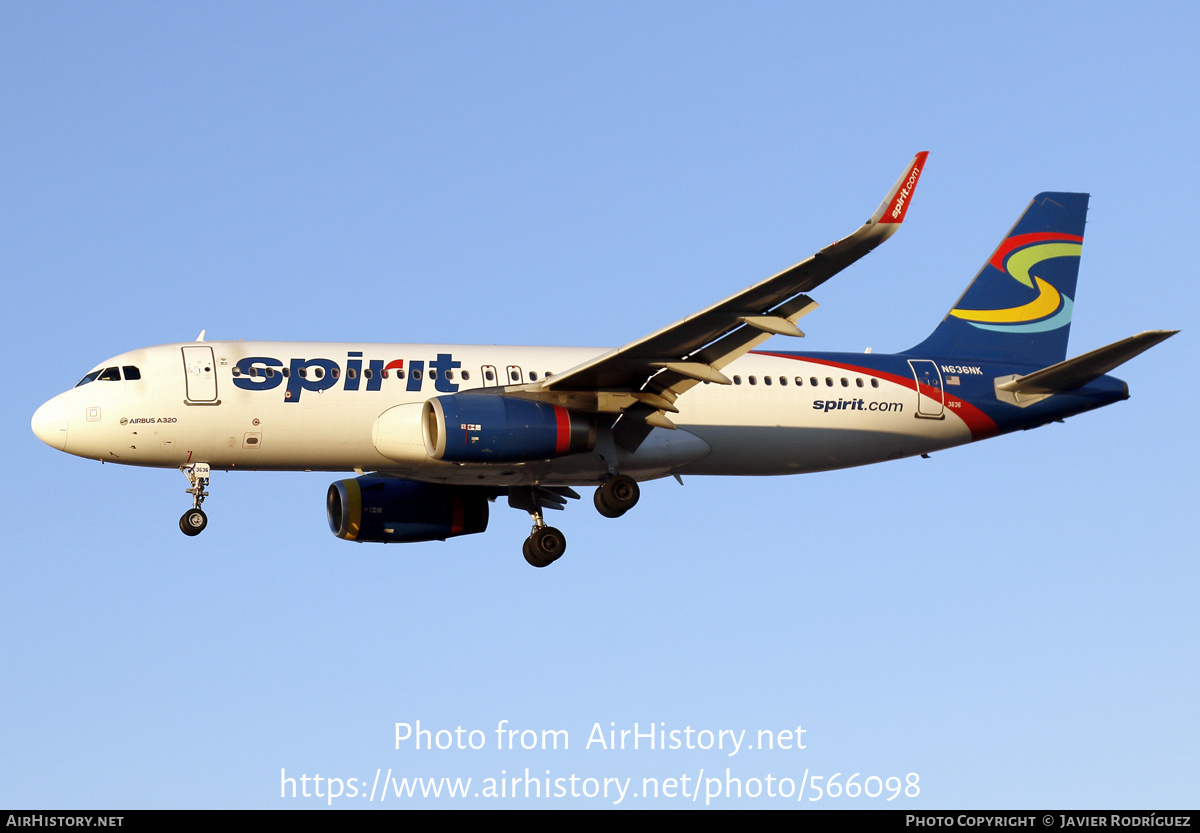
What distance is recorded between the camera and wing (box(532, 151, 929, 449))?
85.5 feet

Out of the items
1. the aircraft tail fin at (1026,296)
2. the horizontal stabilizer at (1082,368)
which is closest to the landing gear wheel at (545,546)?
the aircraft tail fin at (1026,296)

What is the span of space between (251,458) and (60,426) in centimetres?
397

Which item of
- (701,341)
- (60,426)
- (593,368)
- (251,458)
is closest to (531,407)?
(593,368)

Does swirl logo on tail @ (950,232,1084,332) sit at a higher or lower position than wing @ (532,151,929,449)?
higher

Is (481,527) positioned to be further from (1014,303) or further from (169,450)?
(1014,303)

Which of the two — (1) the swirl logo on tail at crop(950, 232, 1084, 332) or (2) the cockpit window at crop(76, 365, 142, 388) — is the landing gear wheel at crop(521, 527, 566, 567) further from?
(1) the swirl logo on tail at crop(950, 232, 1084, 332)

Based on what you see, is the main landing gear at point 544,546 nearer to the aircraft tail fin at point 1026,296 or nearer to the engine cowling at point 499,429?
the engine cowling at point 499,429

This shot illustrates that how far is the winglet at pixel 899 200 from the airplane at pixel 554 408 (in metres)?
1.32

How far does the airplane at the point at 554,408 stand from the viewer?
3158 centimetres

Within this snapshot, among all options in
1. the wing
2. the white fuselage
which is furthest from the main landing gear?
the wing

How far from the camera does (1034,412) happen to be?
38.0 metres

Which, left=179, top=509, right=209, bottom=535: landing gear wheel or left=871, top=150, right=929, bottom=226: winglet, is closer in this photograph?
left=871, top=150, right=929, bottom=226: winglet

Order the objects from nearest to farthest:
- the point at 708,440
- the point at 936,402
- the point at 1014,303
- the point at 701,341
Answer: the point at 701,341 < the point at 708,440 < the point at 936,402 < the point at 1014,303

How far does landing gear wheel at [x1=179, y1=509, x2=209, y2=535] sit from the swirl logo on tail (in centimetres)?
1909
